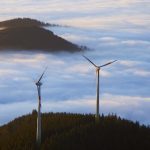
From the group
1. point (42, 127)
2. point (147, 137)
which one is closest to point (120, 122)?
point (147, 137)

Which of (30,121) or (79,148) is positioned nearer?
(79,148)

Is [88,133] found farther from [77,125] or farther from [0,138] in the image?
[0,138]

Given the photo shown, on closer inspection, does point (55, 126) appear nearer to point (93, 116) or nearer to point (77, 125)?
point (77, 125)

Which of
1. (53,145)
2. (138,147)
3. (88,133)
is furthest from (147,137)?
(53,145)

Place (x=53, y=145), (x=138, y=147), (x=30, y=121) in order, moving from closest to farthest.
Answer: (x=53, y=145) < (x=138, y=147) < (x=30, y=121)

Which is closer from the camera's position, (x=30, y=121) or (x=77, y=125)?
(x=77, y=125)

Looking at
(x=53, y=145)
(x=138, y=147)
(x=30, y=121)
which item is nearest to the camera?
(x=53, y=145)
